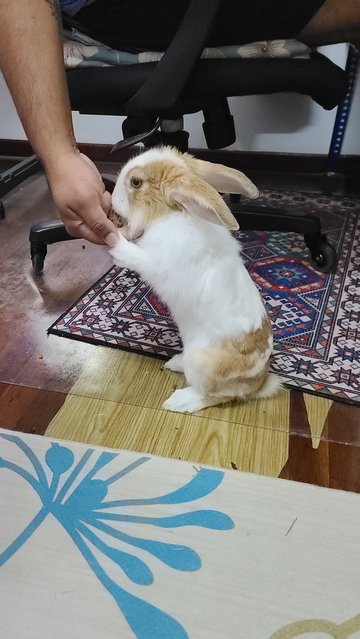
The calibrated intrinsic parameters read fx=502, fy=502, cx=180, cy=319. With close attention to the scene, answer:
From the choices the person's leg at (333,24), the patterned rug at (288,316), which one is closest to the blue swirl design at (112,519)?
the patterned rug at (288,316)

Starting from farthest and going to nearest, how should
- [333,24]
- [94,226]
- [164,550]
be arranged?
[333,24], [94,226], [164,550]

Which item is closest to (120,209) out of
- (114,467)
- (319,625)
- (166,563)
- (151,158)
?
(151,158)

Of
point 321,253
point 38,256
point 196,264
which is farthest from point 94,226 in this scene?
point 321,253

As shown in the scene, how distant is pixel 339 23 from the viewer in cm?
133

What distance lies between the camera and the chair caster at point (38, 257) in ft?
5.18

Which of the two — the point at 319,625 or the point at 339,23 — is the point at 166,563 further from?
the point at 339,23

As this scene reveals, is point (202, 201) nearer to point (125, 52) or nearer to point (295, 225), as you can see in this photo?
point (125, 52)

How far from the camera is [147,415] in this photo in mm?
1083

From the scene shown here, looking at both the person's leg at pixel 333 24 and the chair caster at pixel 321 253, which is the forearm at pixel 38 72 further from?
the chair caster at pixel 321 253

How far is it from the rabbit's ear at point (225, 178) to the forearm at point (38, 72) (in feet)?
0.83

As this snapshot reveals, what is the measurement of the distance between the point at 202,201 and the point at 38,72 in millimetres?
370

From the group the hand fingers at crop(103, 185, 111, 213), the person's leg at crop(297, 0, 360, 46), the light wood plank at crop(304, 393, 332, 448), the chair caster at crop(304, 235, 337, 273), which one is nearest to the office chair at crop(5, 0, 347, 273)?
the person's leg at crop(297, 0, 360, 46)

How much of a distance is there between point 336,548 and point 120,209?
0.72 metres

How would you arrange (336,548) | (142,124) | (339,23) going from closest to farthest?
(336,548) < (142,124) < (339,23)
